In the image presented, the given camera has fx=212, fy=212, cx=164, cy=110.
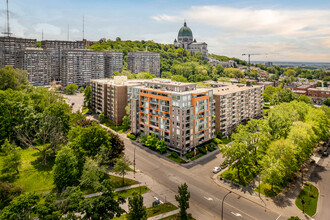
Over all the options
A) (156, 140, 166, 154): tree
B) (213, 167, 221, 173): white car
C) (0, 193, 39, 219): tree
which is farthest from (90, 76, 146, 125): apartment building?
(0, 193, 39, 219): tree

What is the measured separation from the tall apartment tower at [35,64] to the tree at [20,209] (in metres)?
153

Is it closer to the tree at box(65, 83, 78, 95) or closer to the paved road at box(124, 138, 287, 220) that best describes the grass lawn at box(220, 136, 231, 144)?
the paved road at box(124, 138, 287, 220)

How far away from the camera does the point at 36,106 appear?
3063 inches

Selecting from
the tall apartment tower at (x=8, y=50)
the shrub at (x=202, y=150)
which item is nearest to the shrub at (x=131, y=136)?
the shrub at (x=202, y=150)

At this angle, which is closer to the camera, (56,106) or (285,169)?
(285,169)

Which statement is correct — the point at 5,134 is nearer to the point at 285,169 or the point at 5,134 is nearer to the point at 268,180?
the point at 268,180

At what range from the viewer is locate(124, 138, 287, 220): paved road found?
145 ft

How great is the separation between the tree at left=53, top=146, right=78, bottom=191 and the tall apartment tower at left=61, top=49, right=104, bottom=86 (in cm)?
13849

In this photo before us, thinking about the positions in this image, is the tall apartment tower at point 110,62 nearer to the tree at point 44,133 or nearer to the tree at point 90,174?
the tree at point 44,133

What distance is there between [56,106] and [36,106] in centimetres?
1463

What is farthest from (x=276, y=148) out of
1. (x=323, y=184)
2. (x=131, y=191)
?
(x=131, y=191)

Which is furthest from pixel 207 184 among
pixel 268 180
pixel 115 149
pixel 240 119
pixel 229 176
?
pixel 240 119

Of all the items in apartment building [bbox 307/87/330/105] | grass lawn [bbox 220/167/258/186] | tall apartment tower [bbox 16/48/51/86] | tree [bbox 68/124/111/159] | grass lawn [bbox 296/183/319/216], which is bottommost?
grass lawn [bbox 296/183/319/216]

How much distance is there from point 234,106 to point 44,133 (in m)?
72.6
